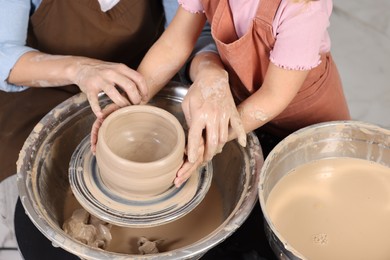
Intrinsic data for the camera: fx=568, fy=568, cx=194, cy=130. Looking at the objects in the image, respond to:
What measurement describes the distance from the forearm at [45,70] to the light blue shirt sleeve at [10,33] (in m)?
0.02

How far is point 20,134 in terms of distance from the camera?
5.56ft

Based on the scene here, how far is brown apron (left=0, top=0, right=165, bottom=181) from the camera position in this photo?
1555 millimetres

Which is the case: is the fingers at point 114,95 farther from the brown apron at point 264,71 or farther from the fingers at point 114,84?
the brown apron at point 264,71

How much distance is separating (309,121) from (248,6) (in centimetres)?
39

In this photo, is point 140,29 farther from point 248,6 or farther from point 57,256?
point 57,256

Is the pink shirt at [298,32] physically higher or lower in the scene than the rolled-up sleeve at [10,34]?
higher

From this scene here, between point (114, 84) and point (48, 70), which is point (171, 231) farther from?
point (48, 70)

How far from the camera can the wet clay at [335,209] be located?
1.22 meters

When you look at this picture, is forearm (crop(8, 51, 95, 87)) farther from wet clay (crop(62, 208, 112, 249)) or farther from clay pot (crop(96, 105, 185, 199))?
wet clay (crop(62, 208, 112, 249))

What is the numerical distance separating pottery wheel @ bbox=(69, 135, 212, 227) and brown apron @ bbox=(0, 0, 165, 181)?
1.33 ft

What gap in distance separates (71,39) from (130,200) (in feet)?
1.87

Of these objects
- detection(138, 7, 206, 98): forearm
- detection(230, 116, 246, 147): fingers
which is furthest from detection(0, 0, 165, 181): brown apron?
detection(230, 116, 246, 147): fingers

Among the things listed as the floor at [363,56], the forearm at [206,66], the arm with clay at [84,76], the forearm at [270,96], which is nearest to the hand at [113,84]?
the arm with clay at [84,76]

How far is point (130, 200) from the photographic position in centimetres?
127
